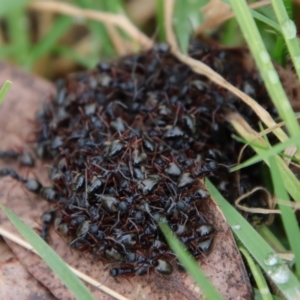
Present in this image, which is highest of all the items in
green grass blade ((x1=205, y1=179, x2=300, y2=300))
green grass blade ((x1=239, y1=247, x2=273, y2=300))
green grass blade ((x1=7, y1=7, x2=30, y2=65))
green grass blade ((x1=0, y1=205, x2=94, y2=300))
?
green grass blade ((x1=7, y1=7, x2=30, y2=65))

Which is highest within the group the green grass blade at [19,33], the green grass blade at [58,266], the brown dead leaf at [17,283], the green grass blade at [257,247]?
the green grass blade at [19,33]

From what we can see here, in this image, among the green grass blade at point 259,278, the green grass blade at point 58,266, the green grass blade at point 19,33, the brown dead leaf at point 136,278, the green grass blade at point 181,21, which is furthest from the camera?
the green grass blade at point 19,33

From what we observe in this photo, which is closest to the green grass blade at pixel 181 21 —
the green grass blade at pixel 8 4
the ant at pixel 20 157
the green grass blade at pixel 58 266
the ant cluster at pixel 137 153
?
the ant cluster at pixel 137 153

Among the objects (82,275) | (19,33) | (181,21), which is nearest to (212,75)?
(181,21)

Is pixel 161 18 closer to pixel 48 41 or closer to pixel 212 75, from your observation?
pixel 212 75

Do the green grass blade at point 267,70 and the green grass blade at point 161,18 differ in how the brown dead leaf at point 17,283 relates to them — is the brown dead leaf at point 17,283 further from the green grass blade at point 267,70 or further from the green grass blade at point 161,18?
the green grass blade at point 161,18

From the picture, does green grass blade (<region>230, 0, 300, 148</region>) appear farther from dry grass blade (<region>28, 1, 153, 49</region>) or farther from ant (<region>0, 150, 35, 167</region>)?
ant (<region>0, 150, 35, 167</region>)

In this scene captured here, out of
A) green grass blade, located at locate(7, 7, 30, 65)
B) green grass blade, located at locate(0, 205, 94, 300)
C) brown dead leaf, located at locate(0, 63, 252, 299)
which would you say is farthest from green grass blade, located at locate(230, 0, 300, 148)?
green grass blade, located at locate(7, 7, 30, 65)
